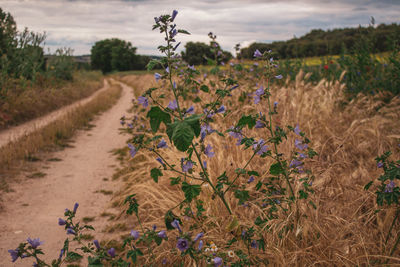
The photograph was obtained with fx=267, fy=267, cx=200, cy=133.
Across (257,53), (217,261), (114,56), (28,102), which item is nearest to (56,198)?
(217,261)

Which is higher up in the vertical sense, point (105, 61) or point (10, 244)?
point (105, 61)

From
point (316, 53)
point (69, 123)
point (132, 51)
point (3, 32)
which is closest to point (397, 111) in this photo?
point (316, 53)

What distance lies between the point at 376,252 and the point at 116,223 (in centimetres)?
251

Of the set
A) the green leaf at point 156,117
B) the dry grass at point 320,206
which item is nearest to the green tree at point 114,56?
the dry grass at point 320,206

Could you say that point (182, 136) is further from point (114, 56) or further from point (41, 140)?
point (114, 56)

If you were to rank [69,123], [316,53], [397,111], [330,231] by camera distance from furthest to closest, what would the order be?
[316,53] → [69,123] → [397,111] → [330,231]

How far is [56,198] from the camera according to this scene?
377 centimetres

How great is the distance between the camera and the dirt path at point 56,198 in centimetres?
281

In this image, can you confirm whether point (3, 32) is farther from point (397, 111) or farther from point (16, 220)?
point (397, 111)

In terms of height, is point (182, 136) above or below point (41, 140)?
above

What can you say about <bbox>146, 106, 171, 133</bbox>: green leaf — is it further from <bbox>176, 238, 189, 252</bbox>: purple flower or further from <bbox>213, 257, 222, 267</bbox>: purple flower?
<bbox>213, 257, 222, 267</bbox>: purple flower

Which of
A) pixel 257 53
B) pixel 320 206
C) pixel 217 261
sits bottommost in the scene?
pixel 320 206

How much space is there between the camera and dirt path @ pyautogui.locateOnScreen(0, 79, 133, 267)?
9.23 ft

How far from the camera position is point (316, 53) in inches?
356
